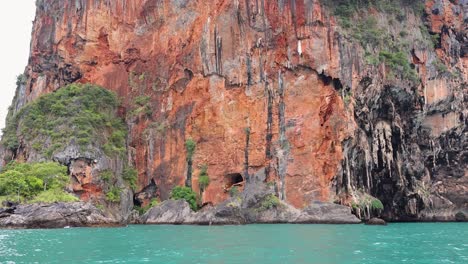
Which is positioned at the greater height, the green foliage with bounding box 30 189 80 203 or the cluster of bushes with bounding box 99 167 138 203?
the cluster of bushes with bounding box 99 167 138 203

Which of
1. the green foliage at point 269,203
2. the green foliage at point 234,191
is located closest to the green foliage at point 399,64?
the green foliage at point 269,203

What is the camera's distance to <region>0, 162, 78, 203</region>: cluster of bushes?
44.7 meters

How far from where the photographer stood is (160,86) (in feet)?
202

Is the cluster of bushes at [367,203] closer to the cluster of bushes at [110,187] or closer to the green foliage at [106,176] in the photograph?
the cluster of bushes at [110,187]

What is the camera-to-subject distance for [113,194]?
51.9 m

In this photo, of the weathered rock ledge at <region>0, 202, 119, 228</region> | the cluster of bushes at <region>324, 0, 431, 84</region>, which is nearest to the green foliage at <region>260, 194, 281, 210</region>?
the weathered rock ledge at <region>0, 202, 119, 228</region>

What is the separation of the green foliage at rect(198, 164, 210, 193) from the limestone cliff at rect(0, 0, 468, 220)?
613 mm

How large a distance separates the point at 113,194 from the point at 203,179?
28.4 feet

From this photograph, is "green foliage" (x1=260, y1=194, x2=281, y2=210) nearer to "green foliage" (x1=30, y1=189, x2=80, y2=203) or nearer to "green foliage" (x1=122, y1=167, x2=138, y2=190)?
"green foliage" (x1=122, y1=167, x2=138, y2=190)

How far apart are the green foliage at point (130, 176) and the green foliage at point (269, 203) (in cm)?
1374

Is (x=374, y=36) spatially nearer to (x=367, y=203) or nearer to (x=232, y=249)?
(x=367, y=203)

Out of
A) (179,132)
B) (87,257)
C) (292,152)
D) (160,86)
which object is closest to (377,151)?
(292,152)

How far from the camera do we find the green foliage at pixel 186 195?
53.2 m

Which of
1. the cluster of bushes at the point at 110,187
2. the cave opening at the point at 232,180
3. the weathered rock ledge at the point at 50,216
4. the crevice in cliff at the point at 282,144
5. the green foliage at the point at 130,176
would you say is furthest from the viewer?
the green foliage at the point at 130,176
